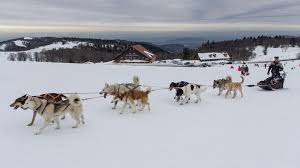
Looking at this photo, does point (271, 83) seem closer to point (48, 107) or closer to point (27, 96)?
point (48, 107)

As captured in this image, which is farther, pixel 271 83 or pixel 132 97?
pixel 271 83

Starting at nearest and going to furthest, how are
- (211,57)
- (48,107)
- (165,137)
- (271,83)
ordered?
(48,107)
(165,137)
(271,83)
(211,57)

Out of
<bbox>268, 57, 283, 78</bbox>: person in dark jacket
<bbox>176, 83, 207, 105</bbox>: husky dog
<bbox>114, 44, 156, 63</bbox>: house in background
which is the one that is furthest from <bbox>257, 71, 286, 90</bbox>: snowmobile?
<bbox>114, 44, 156, 63</bbox>: house in background

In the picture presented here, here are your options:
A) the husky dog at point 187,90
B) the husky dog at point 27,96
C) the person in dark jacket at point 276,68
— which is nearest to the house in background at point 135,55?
the person in dark jacket at point 276,68

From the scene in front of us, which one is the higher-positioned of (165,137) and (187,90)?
(187,90)

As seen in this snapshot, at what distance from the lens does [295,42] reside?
495 feet

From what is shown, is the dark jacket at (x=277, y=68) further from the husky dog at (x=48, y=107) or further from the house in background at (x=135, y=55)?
the house in background at (x=135, y=55)

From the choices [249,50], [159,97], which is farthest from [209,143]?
[249,50]

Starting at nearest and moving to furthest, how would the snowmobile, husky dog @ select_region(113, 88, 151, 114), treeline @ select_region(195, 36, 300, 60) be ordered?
husky dog @ select_region(113, 88, 151, 114)
the snowmobile
treeline @ select_region(195, 36, 300, 60)

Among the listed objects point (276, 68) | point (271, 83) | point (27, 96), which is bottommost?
→ point (271, 83)

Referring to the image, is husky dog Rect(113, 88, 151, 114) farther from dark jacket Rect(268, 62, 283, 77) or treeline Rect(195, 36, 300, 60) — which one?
treeline Rect(195, 36, 300, 60)

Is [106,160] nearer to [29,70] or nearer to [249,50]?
[29,70]

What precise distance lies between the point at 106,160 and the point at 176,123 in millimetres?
3122

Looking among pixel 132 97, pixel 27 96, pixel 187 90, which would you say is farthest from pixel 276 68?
pixel 27 96
